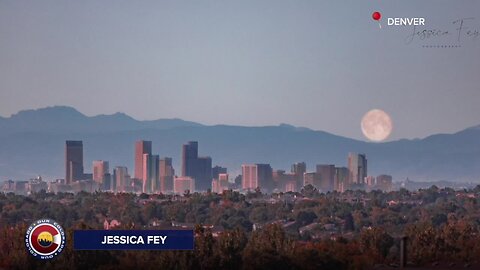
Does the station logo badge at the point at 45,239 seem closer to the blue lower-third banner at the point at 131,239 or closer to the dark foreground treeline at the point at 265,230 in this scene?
the blue lower-third banner at the point at 131,239

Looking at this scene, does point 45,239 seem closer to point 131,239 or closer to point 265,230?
point 131,239

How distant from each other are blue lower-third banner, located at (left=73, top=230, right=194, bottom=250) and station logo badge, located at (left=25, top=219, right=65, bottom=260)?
0.88 metres

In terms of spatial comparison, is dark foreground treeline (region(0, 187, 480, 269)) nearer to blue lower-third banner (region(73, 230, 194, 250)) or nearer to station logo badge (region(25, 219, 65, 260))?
blue lower-third banner (region(73, 230, 194, 250))

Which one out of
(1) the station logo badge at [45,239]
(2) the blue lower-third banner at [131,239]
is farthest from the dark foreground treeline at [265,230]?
(1) the station logo badge at [45,239]

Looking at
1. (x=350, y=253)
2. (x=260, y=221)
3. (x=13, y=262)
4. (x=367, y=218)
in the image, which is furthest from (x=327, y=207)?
(x=13, y=262)

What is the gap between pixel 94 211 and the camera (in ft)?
439

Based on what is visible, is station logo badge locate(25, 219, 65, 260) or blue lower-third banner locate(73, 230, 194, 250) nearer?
station logo badge locate(25, 219, 65, 260)

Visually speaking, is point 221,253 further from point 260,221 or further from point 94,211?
point 94,211

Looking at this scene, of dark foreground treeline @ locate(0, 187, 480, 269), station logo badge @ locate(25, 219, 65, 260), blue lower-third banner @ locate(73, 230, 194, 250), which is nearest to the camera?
station logo badge @ locate(25, 219, 65, 260)

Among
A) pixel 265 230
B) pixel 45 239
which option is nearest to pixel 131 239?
pixel 45 239

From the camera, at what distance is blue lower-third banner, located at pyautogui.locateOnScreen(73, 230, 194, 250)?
134 feet

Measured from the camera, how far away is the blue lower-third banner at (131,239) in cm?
4078

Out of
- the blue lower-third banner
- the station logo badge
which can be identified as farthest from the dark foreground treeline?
the station logo badge

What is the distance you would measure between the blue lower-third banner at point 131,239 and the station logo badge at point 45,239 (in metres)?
0.88
